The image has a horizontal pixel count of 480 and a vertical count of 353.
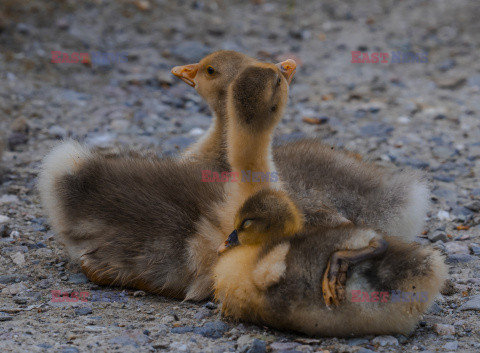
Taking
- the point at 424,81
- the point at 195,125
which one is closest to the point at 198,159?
the point at 195,125

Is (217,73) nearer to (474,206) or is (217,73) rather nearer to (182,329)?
(182,329)

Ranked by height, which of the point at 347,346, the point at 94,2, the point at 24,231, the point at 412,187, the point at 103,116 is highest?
the point at 94,2

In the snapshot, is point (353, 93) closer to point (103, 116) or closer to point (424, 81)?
point (424, 81)

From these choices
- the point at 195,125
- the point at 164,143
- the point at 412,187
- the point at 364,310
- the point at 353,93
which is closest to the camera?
the point at 364,310

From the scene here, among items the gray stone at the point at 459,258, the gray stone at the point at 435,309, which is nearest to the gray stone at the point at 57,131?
the gray stone at the point at 459,258

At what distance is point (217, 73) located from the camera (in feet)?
12.7

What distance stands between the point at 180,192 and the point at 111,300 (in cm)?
61

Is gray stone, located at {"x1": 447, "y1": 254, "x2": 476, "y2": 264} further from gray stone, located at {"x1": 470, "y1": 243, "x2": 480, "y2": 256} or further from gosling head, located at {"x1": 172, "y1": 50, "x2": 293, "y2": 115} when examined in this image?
gosling head, located at {"x1": 172, "y1": 50, "x2": 293, "y2": 115}

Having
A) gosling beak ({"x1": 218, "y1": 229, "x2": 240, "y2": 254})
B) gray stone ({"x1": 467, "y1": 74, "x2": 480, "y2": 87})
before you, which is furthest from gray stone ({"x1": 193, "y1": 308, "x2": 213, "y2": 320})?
gray stone ({"x1": 467, "y1": 74, "x2": 480, "y2": 87})

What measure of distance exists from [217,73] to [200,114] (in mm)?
1939

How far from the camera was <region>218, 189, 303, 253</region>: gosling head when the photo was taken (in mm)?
2762

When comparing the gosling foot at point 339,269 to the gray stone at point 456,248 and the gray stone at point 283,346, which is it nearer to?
the gray stone at point 283,346

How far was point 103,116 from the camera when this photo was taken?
5586 millimetres

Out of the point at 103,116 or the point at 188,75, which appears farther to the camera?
the point at 103,116
